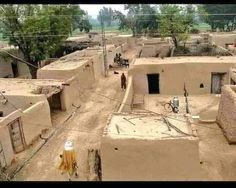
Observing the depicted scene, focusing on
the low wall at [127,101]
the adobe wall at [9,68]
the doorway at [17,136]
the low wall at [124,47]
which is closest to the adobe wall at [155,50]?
the low wall at [124,47]

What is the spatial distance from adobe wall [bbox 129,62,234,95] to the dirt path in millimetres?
1628

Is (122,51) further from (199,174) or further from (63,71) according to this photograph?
(199,174)

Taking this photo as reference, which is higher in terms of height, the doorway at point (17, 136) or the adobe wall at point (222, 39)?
the adobe wall at point (222, 39)

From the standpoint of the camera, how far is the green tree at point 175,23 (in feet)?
98.0

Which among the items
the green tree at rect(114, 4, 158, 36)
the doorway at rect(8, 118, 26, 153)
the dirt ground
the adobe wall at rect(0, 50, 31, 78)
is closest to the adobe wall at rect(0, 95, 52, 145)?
the doorway at rect(8, 118, 26, 153)

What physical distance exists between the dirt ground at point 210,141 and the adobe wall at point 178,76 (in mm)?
667

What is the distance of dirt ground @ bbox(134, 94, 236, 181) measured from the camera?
10.1 metres

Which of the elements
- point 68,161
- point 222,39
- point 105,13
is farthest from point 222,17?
point 68,161

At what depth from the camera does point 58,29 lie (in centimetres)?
2661

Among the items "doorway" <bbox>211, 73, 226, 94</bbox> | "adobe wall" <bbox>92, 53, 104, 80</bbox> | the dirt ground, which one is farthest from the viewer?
"adobe wall" <bbox>92, 53, 104, 80</bbox>

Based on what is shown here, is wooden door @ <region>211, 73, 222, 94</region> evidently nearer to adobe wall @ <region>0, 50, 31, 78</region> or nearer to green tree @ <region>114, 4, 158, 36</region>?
adobe wall @ <region>0, 50, 31, 78</region>

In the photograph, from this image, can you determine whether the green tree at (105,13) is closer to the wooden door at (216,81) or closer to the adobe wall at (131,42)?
the adobe wall at (131,42)

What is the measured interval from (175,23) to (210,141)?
19.4m

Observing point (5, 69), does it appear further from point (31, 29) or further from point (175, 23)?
point (175, 23)
